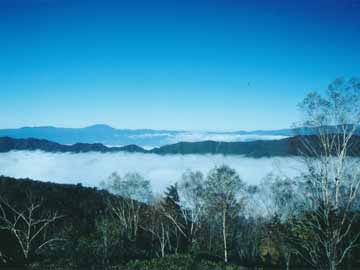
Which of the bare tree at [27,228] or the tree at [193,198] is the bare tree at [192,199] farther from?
the bare tree at [27,228]

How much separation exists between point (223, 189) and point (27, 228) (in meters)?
26.9

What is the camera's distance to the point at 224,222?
42.9 m

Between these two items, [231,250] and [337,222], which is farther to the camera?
[231,250]

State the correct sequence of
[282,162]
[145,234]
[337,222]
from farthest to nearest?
[145,234]
[282,162]
[337,222]

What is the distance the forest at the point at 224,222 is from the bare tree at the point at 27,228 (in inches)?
11.7

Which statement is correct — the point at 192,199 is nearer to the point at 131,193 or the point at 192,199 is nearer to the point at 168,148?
the point at 131,193

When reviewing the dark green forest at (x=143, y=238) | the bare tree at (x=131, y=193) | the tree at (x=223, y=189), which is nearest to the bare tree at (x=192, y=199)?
the dark green forest at (x=143, y=238)

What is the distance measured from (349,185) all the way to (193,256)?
23.4 meters

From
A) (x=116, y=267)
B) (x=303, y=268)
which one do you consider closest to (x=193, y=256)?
(x=116, y=267)

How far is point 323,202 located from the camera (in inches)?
806

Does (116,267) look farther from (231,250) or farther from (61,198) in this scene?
(61,198)

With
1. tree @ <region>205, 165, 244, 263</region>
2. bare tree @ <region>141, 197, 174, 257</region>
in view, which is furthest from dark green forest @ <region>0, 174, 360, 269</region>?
tree @ <region>205, 165, 244, 263</region>

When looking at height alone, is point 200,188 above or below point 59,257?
above

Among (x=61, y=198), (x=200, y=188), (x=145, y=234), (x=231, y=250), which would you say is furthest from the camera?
(x=61, y=198)
